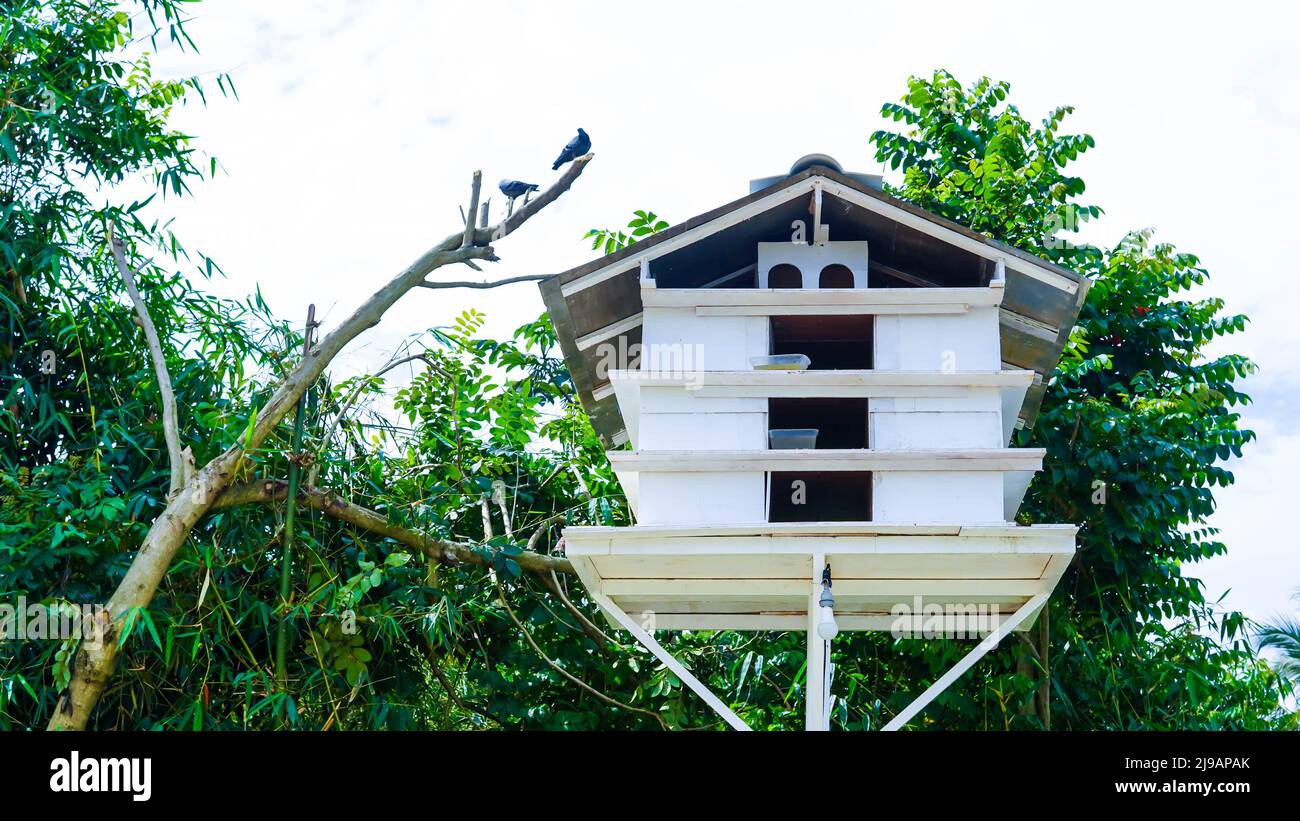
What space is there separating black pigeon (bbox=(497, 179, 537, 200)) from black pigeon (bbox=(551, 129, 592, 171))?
0.24m

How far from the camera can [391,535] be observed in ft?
26.5

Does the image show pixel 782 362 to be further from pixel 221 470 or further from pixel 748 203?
pixel 221 470

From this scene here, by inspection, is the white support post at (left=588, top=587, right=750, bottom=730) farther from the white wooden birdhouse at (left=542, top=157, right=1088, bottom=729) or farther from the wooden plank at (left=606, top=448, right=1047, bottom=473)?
the wooden plank at (left=606, top=448, right=1047, bottom=473)

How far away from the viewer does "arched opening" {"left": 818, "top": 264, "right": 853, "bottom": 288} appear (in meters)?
7.40

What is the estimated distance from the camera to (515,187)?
755 centimetres

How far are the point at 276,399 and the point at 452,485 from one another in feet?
6.36

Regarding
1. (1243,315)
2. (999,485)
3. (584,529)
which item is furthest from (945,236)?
(1243,315)

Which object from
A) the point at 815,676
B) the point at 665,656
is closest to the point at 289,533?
the point at 665,656

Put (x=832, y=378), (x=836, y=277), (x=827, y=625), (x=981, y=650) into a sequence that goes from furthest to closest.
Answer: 1. (x=836, y=277)
2. (x=981, y=650)
3. (x=832, y=378)
4. (x=827, y=625)

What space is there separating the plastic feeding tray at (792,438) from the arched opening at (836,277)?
1074 millimetres

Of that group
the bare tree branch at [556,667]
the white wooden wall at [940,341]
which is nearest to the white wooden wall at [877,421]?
the white wooden wall at [940,341]

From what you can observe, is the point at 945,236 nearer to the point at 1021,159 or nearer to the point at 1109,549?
the point at 1109,549

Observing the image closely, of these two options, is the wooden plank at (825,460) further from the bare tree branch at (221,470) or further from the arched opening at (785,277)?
the bare tree branch at (221,470)

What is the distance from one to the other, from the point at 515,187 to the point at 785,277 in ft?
5.43
